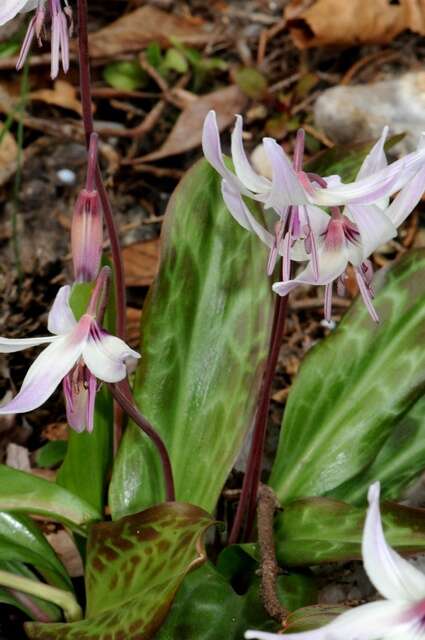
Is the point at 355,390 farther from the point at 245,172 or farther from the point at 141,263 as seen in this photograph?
the point at 141,263

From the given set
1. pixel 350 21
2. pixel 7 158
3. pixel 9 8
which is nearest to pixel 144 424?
pixel 9 8

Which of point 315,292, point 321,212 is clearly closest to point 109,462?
point 321,212

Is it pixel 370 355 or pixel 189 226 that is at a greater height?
pixel 189 226

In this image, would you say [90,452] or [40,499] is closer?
[40,499]

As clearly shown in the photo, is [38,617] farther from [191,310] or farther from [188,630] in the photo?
[191,310]

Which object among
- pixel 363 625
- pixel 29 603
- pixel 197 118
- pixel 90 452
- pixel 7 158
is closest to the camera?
pixel 363 625

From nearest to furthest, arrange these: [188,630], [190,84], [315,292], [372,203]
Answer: [372,203]
[188,630]
[315,292]
[190,84]

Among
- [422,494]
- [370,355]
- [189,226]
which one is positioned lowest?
[422,494]
